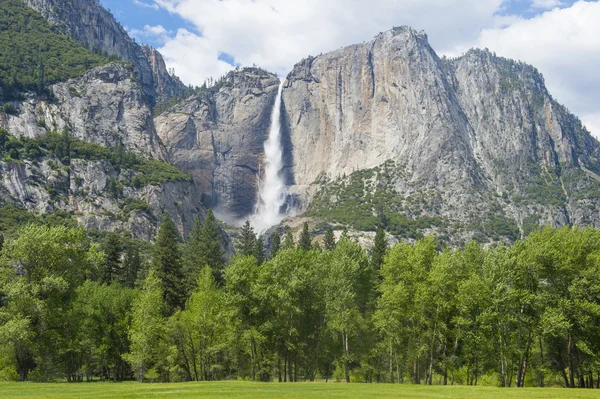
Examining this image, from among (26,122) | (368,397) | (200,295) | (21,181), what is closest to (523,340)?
(368,397)

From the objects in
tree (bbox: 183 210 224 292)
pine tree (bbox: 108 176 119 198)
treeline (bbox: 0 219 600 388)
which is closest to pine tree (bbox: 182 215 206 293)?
tree (bbox: 183 210 224 292)

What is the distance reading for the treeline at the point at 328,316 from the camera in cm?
4100

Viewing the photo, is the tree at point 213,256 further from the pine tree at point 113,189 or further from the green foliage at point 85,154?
the green foliage at point 85,154

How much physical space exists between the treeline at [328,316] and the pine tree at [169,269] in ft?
13.9

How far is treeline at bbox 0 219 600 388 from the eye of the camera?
135 ft

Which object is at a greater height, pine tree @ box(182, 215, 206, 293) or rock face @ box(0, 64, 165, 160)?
rock face @ box(0, 64, 165, 160)

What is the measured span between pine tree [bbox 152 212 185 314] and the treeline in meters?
4.22

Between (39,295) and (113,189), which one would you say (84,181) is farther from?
Result: (39,295)

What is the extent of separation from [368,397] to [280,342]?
20902 mm

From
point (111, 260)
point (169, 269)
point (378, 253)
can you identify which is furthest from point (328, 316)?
point (111, 260)

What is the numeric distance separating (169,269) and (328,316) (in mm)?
23849

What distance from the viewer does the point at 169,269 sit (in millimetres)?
64500

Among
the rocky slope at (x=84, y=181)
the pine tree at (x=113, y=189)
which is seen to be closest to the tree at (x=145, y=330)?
the rocky slope at (x=84, y=181)

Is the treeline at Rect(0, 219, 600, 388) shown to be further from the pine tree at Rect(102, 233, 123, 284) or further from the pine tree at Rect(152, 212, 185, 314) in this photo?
the pine tree at Rect(102, 233, 123, 284)
